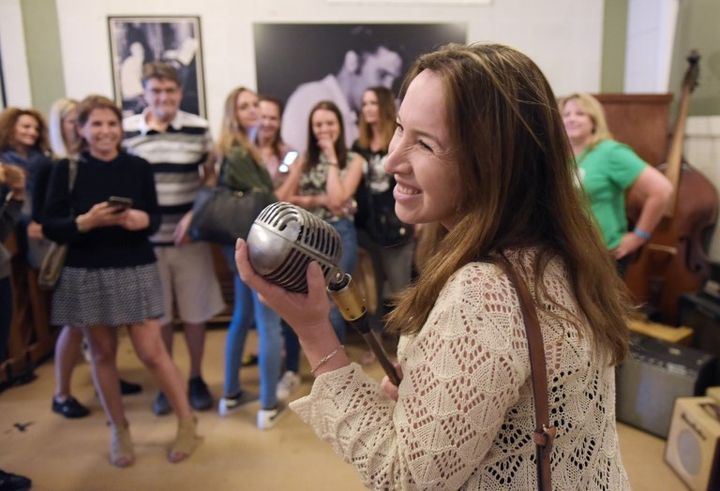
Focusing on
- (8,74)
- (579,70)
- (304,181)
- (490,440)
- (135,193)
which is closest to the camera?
(490,440)

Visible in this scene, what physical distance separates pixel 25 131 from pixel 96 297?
1.43 metres

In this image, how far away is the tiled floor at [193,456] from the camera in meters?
2.16

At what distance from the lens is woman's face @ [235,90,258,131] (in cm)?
265

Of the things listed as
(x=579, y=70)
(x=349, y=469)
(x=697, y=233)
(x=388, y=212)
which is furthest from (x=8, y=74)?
(x=697, y=233)

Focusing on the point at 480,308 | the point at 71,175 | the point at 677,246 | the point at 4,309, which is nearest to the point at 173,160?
the point at 71,175

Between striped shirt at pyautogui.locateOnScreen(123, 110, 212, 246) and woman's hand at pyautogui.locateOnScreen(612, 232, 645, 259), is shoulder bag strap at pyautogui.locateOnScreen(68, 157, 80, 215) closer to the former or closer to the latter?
striped shirt at pyautogui.locateOnScreen(123, 110, 212, 246)

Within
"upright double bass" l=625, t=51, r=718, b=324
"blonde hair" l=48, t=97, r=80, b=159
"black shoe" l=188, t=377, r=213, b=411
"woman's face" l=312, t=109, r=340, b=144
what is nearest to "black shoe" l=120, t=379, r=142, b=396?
"black shoe" l=188, t=377, r=213, b=411

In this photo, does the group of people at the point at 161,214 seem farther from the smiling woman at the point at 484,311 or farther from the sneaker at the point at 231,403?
the smiling woman at the point at 484,311

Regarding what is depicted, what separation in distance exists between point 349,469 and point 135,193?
1.33 metres

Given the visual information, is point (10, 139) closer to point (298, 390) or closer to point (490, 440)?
point (298, 390)

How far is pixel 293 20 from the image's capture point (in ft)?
12.9

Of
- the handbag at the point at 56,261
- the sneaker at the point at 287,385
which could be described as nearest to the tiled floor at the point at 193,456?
the sneaker at the point at 287,385

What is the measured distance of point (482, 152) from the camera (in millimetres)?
741

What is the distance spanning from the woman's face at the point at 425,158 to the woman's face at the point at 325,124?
1.97 m
